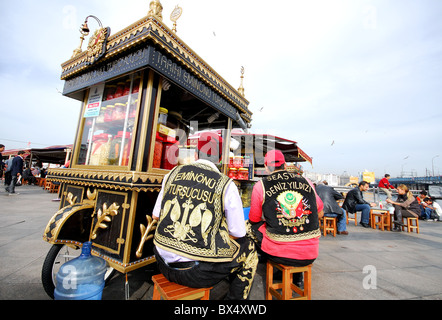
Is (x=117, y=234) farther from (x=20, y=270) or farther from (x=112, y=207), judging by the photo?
(x=20, y=270)

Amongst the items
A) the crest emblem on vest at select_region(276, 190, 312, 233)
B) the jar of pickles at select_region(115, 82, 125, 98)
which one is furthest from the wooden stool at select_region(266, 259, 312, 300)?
the jar of pickles at select_region(115, 82, 125, 98)

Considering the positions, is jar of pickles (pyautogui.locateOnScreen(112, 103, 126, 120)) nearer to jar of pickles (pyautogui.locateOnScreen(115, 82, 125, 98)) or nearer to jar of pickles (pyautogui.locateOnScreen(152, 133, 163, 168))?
jar of pickles (pyautogui.locateOnScreen(115, 82, 125, 98))

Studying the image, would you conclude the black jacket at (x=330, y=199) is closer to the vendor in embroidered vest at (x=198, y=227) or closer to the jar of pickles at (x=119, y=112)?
the vendor in embroidered vest at (x=198, y=227)

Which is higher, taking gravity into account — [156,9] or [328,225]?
[156,9]

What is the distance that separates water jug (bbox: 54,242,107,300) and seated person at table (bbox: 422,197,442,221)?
1422cm

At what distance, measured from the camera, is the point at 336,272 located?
2.80 meters

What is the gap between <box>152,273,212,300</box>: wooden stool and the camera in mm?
1296

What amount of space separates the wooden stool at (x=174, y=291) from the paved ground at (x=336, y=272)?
2.65ft

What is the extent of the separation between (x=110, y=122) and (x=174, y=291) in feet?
7.75

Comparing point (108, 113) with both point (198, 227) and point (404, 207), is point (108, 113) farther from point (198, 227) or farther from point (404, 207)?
point (404, 207)

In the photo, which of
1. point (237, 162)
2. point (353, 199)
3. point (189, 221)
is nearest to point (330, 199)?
point (353, 199)

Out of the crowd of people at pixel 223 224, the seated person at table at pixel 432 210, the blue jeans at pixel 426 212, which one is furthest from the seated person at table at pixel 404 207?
the crowd of people at pixel 223 224

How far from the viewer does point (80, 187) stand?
2439 mm
